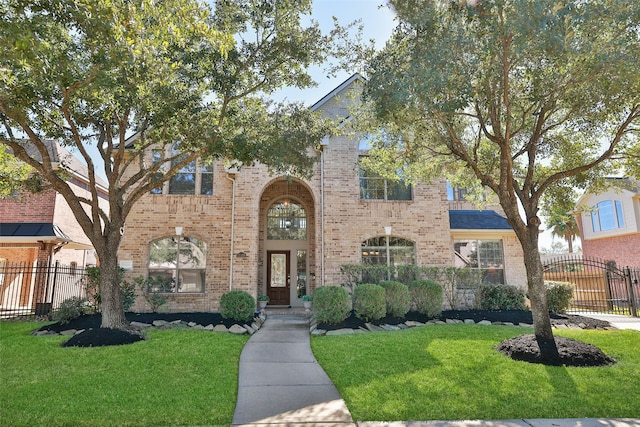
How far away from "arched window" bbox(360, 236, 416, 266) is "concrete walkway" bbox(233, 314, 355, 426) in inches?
225

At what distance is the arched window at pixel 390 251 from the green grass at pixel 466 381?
573cm

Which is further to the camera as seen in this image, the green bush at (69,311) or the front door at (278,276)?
the front door at (278,276)

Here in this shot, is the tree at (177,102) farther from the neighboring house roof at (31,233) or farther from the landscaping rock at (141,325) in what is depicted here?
the neighboring house roof at (31,233)

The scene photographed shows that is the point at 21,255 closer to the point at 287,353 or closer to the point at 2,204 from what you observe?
the point at 2,204

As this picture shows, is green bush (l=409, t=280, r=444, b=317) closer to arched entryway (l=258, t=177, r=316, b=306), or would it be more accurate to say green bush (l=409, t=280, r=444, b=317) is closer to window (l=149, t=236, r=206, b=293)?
arched entryway (l=258, t=177, r=316, b=306)

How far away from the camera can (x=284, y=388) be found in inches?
220

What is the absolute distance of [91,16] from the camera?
4.90 metres

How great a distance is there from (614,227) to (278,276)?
18809 millimetres

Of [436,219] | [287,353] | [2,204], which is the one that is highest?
[2,204]

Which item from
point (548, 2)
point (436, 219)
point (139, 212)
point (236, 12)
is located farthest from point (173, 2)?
point (436, 219)

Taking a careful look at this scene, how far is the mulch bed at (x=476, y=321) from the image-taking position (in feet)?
22.3

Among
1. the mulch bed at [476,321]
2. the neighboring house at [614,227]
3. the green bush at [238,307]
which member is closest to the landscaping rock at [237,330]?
the mulch bed at [476,321]

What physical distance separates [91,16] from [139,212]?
32.2 feet

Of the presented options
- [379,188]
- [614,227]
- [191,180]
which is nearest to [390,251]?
[379,188]
